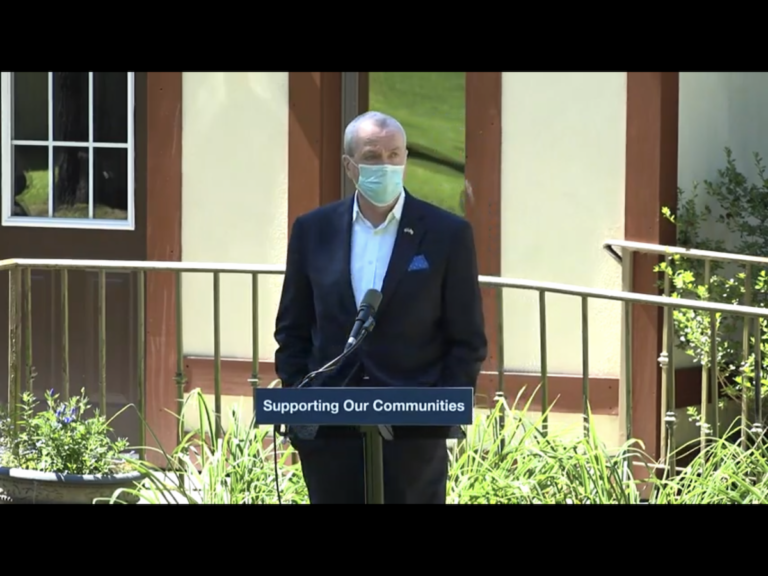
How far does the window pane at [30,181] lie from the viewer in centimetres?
823

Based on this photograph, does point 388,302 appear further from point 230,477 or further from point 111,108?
point 111,108

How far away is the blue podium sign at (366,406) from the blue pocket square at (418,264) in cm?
77

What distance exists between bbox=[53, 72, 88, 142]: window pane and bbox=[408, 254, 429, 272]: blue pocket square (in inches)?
175

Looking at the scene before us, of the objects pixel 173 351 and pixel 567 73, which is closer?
pixel 567 73

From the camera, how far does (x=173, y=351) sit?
8.00m

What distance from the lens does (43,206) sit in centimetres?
823

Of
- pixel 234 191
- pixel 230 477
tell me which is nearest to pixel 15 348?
pixel 230 477

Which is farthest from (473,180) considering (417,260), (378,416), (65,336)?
(378,416)

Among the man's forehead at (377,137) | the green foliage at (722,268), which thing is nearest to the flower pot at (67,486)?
the man's forehead at (377,137)

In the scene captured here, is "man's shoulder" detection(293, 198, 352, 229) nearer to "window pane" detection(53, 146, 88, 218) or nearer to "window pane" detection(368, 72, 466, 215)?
"window pane" detection(368, 72, 466, 215)

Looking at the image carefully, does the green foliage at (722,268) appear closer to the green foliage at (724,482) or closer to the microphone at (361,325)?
the green foliage at (724,482)
